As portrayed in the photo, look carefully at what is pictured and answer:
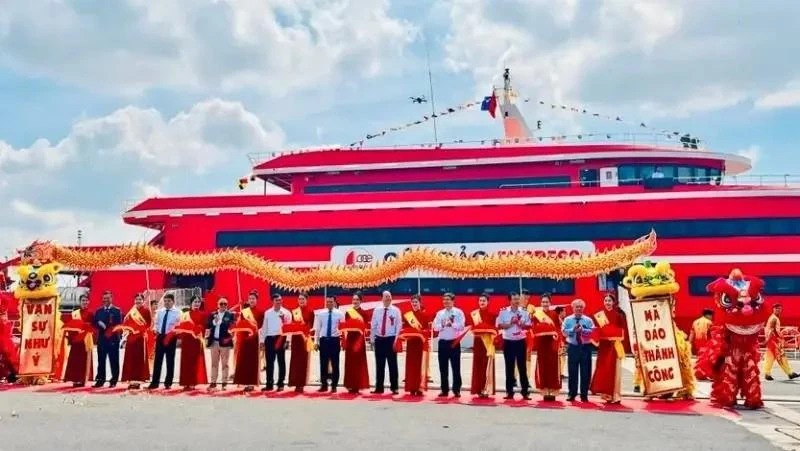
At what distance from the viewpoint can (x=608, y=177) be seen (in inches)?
944

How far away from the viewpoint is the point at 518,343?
10.8 m

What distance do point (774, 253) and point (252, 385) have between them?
15.2m

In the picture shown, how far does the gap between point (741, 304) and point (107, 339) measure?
9654 millimetres

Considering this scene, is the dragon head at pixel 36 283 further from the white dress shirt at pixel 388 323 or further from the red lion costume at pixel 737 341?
the red lion costume at pixel 737 341

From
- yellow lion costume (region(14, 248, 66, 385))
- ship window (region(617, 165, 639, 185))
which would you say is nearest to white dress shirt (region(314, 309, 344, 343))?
yellow lion costume (region(14, 248, 66, 385))

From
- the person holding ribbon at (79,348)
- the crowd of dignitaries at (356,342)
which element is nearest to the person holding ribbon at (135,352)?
the crowd of dignitaries at (356,342)

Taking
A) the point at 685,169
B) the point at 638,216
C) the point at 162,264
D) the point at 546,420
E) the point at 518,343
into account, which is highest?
the point at 685,169

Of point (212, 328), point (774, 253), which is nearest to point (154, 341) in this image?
point (212, 328)

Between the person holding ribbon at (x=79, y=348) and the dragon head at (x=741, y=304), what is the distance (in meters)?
9.60

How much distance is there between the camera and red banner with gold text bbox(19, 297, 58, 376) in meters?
12.4

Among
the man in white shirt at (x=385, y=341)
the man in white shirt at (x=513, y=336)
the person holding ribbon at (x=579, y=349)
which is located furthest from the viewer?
the man in white shirt at (x=385, y=341)

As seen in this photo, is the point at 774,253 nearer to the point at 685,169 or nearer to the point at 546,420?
the point at 685,169

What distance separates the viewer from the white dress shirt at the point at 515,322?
35.4 feet

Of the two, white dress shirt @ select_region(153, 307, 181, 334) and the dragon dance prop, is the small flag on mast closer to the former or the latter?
the dragon dance prop
